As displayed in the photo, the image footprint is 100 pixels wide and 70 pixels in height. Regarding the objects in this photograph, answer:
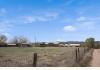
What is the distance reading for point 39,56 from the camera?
14.7ft

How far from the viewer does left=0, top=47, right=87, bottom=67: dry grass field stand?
435cm

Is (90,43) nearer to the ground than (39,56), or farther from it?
farther from it

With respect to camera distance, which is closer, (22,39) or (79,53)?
(22,39)

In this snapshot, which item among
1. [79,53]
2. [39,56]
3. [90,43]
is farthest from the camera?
[79,53]

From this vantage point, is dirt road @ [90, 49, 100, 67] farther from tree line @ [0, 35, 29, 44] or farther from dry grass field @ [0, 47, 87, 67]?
tree line @ [0, 35, 29, 44]

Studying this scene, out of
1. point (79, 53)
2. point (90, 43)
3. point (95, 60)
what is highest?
point (90, 43)

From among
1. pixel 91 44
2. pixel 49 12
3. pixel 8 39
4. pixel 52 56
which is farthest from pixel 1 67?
pixel 91 44

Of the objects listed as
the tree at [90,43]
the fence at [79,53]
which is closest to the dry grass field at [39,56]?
the fence at [79,53]

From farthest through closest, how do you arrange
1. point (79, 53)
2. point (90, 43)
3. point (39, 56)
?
point (79, 53) → point (39, 56) → point (90, 43)

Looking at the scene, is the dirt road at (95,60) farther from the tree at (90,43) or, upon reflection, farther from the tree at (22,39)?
the tree at (22,39)

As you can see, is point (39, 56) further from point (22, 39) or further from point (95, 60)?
point (95, 60)

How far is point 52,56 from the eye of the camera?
4496 millimetres

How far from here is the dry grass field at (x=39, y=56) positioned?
4352 millimetres

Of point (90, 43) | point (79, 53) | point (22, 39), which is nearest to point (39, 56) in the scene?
point (22, 39)
